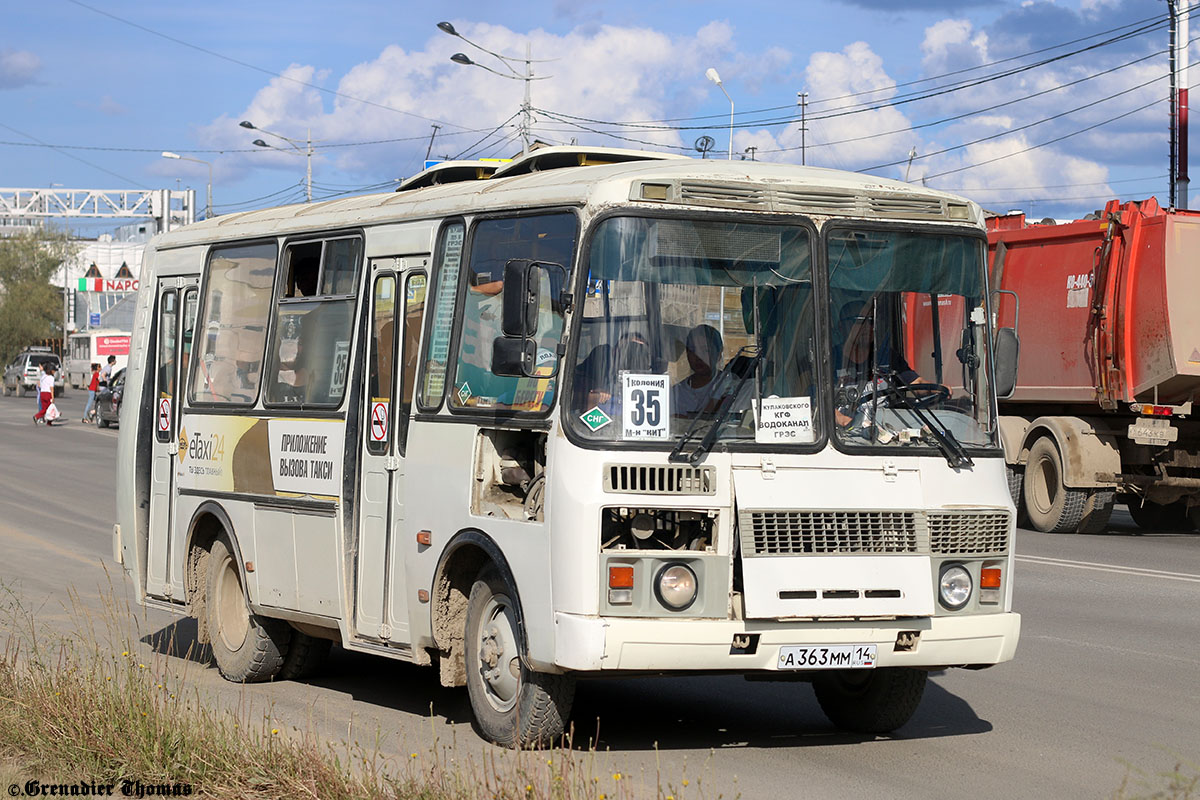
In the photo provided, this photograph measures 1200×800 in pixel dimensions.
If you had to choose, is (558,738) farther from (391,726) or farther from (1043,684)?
(1043,684)

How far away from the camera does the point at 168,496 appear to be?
10.9m

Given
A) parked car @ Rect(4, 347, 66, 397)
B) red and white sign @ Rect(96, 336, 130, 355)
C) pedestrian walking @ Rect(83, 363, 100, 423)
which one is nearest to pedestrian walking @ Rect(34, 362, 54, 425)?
pedestrian walking @ Rect(83, 363, 100, 423)

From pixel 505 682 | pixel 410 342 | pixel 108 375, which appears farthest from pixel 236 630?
pixel 108 375

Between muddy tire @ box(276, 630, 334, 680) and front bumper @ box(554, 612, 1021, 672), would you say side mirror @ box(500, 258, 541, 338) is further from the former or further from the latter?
muddy tire @ box(276, 630, 334, 680)

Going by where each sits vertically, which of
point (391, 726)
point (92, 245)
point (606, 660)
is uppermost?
point (92, 245)

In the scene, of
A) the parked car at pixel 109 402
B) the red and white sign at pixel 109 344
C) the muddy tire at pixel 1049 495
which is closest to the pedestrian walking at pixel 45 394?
the parked car at pixel 109 402

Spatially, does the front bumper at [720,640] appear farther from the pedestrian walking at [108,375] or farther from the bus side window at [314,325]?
the pedestrian walking at [108,375]

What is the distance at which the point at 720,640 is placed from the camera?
7055mm

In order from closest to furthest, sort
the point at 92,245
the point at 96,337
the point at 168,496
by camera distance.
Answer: the point at 168,496 < the point at 96,337 < the point at 92,245

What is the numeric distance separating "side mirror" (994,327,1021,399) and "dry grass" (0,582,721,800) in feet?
8.20

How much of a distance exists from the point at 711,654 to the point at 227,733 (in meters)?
2.00

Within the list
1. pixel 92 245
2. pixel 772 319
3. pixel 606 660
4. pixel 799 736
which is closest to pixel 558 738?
pixel 606 660

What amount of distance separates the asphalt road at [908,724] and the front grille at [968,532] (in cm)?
96

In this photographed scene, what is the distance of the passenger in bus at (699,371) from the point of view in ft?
23.8
